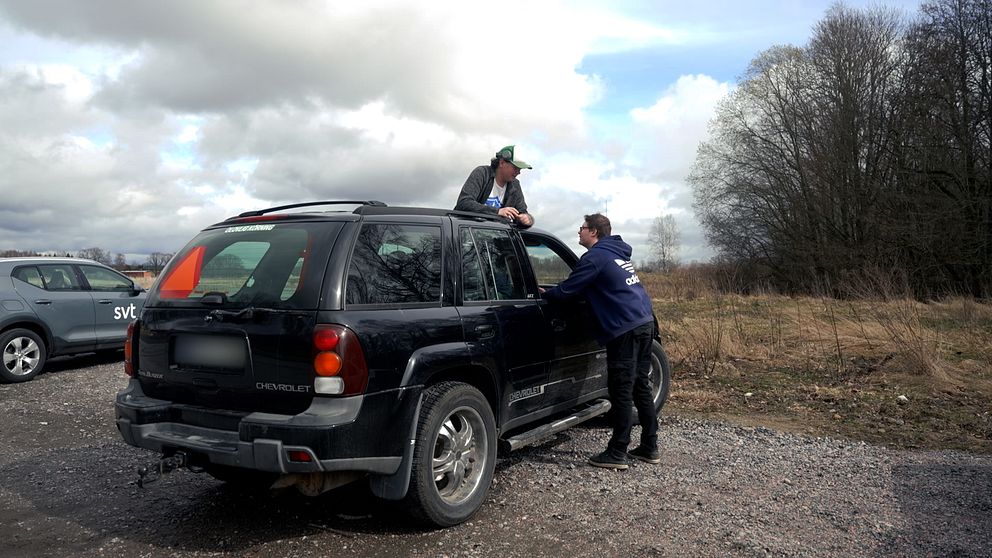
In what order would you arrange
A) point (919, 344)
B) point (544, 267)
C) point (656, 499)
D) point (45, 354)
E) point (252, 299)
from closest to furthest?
1. point (252, 299)
2. point (656, 499)
3. point (544, 267)
4. point (919, 344)
5. point (45, 354)

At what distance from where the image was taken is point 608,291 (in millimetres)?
5020

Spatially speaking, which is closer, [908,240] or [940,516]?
[940,516]

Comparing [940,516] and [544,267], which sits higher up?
[544,267]

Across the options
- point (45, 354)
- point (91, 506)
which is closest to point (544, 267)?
point (91, 506)

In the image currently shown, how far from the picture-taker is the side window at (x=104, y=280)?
33.7 feet

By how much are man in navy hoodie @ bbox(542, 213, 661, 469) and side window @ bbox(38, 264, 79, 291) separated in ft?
27.3

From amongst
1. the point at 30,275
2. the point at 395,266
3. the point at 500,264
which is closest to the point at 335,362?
the point at 395,266

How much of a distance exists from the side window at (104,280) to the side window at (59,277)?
0.65 ft

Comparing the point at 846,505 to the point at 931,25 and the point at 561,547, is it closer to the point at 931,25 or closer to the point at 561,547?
the point at 561,547

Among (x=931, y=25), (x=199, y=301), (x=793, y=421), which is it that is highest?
(x=931, y=25)

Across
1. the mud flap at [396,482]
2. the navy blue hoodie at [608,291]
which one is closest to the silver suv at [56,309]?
the navy blue hoodie at [608,291]

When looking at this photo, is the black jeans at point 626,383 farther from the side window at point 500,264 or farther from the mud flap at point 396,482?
the mud flap at point 396,482

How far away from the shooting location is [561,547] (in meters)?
3.56

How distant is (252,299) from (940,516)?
4.20 metres
